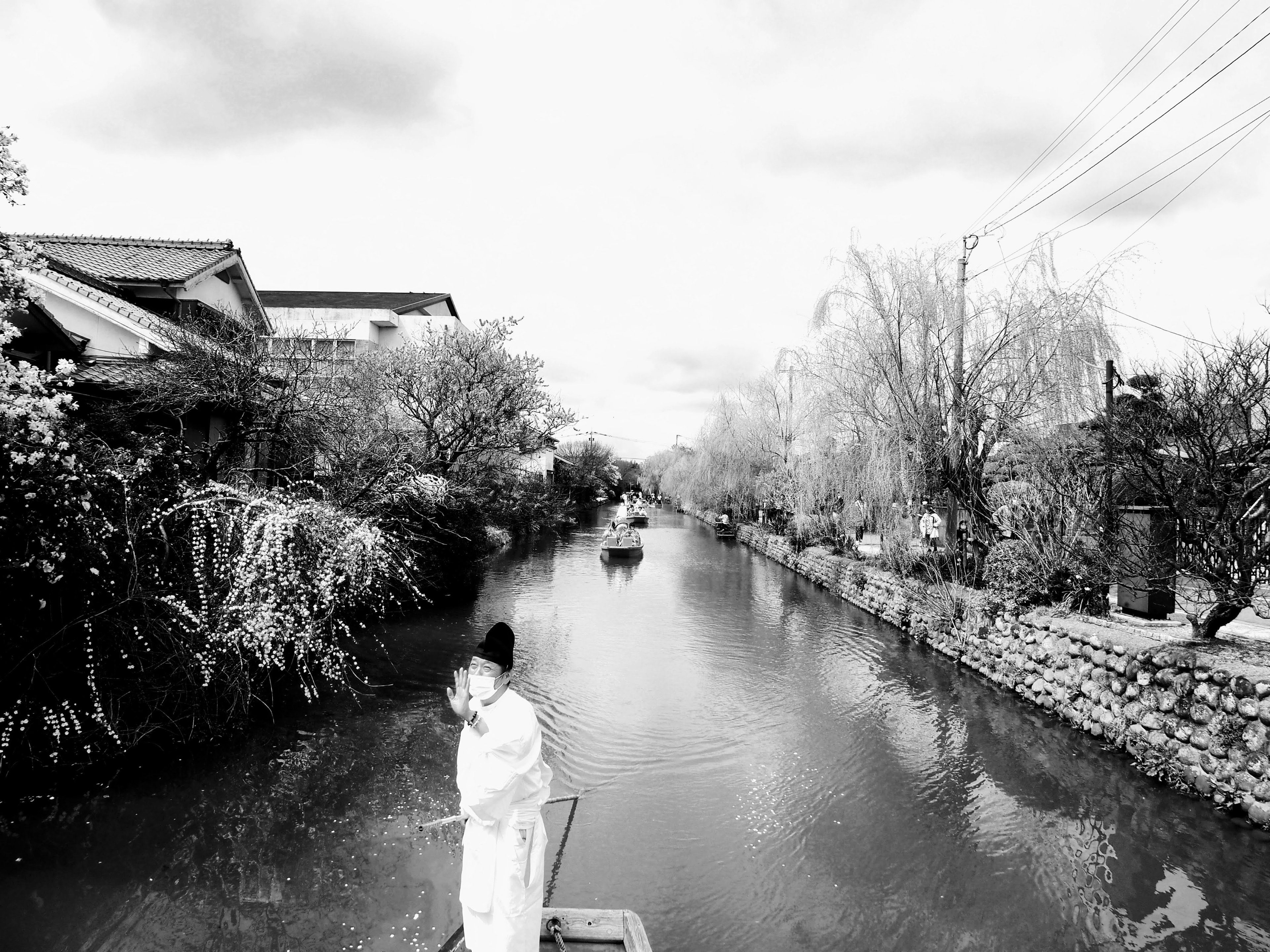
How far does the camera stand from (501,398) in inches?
655

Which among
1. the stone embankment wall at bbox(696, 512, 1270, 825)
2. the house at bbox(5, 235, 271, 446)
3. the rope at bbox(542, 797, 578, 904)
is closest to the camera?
the rope at bbox(542, 797, 578, 904)

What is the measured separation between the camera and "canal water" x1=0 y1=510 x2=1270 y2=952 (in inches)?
206

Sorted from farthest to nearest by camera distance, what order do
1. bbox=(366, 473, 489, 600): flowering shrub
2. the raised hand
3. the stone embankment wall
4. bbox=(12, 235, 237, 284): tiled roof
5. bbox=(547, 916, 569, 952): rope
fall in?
bbox=(12, 235, 237, 284): tiled roof → bbox=(366, 473, 489, 600): flowering shrub → the stone embankment wall → bbox=(547, 916, 569, 952): rope → the raised hand

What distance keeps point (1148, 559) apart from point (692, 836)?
6.19m

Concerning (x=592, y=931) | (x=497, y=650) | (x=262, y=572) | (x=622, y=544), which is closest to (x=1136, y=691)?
(x=592, y=931)

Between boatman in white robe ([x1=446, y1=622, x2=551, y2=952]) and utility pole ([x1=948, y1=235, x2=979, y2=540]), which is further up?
utility pole ([x1=948, y1=235, x2=979, y2=540])

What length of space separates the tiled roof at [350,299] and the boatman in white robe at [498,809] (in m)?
34.1

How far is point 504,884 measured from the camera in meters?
3.29

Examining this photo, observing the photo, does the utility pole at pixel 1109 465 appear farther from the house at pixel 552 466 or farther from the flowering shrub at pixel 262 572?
the house at pixel 552 466

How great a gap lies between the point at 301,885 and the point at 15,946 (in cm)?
173

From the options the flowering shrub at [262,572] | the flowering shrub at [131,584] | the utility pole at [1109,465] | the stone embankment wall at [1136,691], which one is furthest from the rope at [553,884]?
the utility pole at [1109,465]

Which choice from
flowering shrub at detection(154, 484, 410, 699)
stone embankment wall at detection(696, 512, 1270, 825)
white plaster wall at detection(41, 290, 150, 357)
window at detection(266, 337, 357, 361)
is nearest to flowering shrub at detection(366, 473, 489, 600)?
flowering shrub at detection(154, 484, 410, 699)

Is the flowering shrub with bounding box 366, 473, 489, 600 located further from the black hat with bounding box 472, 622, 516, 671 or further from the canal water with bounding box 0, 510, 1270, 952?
the black hat with bounding box 472, 622, 516, 671

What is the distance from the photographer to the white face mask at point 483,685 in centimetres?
340
